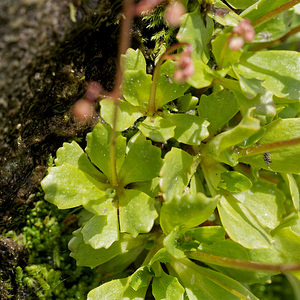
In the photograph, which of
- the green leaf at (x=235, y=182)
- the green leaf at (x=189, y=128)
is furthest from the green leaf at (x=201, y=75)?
the green leaf at (x=235, y=182)

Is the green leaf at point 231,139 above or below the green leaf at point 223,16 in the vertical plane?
below

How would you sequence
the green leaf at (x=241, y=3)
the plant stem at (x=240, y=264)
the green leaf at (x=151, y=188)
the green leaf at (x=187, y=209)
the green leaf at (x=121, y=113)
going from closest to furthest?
the plant stem at (x=240, y=264) → the green leaf at (x=187, y=209) → the green leaf at (x=121, y=113) → the green leaf at (x=151, y=188) → the green leaf at (x=241, y=3)

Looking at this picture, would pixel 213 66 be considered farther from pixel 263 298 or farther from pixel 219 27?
pixel 263 298

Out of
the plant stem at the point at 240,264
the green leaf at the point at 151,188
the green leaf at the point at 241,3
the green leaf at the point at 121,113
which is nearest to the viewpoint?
the plant stem at the point at 240,264

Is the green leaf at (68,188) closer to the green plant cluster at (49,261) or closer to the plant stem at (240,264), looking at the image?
the green plant cluster at (49,261)

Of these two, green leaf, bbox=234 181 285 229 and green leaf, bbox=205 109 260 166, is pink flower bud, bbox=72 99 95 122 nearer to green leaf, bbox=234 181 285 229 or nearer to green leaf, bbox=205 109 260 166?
green leaf, bbox=205 109 260 166

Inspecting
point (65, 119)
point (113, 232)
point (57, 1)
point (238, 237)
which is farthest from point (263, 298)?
point (57, 1)
